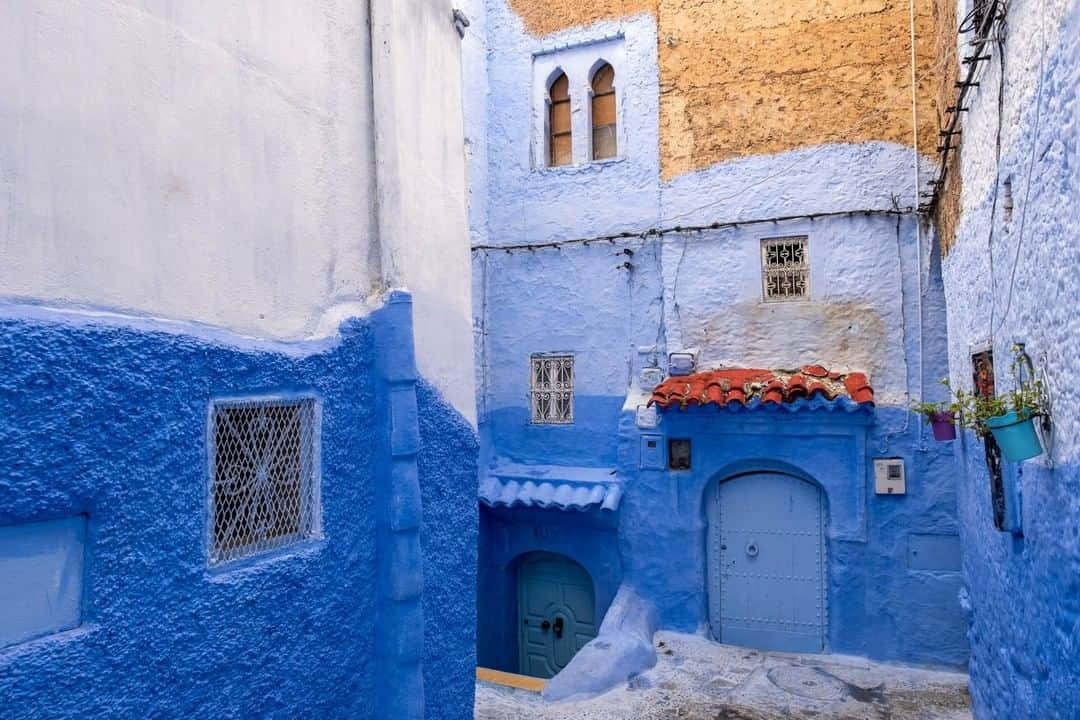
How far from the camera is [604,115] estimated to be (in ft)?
32.7

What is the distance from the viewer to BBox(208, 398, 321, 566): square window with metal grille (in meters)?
3.45

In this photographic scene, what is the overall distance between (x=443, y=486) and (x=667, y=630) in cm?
500

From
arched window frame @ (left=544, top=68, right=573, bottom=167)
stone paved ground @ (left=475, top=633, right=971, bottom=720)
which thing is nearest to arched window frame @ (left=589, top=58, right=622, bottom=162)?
arched window frame @ (left=544, top=68, right=573, bottom=167)

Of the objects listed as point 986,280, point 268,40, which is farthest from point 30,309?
point 986,280

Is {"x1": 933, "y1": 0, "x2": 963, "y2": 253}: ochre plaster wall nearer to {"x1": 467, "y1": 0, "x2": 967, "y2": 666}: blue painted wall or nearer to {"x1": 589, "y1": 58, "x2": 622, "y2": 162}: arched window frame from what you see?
{"x1": 467, "y1": 0, "x2": 967, "y2": 666}: blue painted wall

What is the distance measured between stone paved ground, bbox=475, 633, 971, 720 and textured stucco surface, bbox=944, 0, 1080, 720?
5.45ft

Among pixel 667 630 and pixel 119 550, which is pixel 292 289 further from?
pixel 667 630

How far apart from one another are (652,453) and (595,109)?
4.44 m

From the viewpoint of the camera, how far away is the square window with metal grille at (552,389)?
9773mm

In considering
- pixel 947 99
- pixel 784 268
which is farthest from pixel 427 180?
pixel 784 268

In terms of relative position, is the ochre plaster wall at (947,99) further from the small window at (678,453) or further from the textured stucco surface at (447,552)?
the textured stucco surface at (447,552)

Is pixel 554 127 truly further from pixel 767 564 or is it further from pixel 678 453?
pixel 767 564

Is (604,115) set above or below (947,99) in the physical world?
above

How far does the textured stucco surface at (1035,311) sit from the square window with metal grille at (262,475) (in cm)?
330
